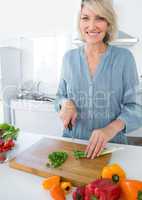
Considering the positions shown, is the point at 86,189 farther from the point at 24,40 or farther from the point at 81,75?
the point at 24,40

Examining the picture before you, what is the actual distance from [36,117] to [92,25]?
5.25 ft

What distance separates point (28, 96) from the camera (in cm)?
259

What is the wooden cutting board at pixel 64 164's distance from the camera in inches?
29.1

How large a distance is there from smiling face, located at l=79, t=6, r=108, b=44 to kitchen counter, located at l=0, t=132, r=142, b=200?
520 millimetres

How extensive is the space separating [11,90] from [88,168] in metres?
2.11

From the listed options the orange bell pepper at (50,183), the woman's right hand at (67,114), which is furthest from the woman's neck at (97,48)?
the orange bell pepper at (50,183)

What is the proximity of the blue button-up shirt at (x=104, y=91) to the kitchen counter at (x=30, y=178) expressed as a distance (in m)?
0.13

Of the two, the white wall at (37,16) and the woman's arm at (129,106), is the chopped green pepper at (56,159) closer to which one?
the woman's arm at (129,106)

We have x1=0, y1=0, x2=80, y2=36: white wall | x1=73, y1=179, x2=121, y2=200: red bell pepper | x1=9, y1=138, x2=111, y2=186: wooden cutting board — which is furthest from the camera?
x1=0, y1=0, x2=80, y2=36: white wall

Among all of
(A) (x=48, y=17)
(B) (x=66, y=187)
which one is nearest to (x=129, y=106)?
(B) (x=66, y=187)

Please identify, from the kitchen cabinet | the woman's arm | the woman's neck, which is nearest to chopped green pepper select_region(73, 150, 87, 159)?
the woman's arm

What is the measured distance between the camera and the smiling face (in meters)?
1.01

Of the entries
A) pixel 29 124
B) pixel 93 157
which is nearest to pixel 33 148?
pixel 93 157

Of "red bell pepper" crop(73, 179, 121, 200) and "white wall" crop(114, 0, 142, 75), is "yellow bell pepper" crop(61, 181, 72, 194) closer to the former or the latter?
"red bell pepper" crop(73, 179, 121, 200)
